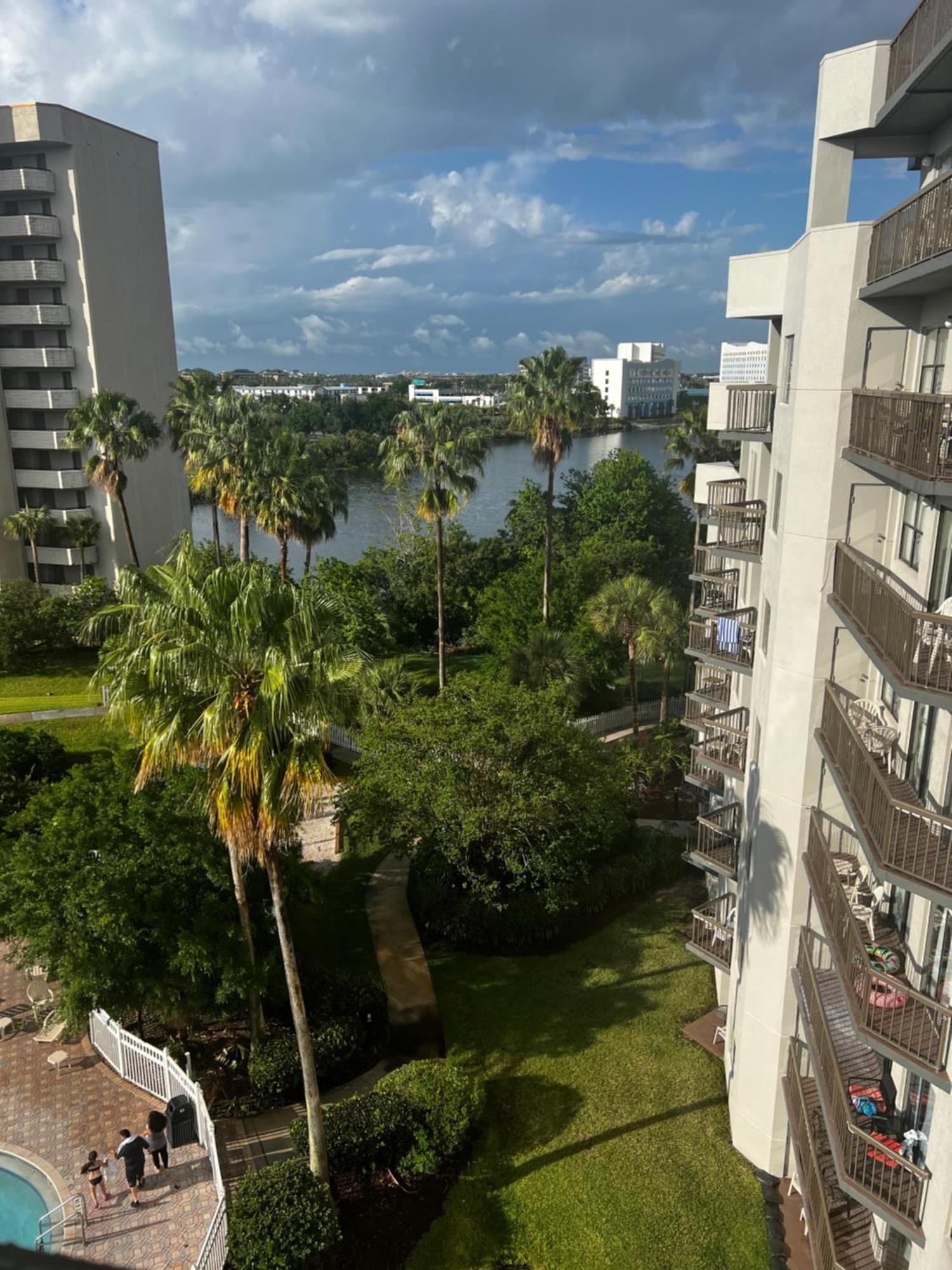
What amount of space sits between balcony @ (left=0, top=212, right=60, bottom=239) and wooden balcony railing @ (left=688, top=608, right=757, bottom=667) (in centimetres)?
3808

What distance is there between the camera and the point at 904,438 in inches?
395

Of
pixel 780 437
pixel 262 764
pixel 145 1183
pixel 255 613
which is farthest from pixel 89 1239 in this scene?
pixel 780 437

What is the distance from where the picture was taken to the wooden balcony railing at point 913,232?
30.7 ft

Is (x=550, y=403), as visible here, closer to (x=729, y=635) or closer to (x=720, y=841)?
(x=729, y=635)

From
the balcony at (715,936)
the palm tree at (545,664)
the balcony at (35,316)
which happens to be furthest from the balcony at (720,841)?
the balcony at (35,316)

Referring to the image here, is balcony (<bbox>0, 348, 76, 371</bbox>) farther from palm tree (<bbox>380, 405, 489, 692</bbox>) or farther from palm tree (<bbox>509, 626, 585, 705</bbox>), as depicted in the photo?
palm tree (<bbox>509, 626, 585, 705</bbox>)

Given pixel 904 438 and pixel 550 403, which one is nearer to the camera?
pixel 904 438

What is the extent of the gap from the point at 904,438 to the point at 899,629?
2220mm

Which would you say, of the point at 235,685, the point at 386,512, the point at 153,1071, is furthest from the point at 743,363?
the point at 386,512

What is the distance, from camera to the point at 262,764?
12039mm

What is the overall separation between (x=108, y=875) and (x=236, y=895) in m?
2.25

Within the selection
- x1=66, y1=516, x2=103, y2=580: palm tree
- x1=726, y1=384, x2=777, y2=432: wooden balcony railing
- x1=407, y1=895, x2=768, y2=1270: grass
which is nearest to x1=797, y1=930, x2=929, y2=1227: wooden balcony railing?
x1=407, y1=895, x2=768, y2=1270: grass

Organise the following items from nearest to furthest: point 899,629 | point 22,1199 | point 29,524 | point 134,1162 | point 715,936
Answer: point 899,629 → point 134,1162 → point 22,1199 → point 715,936 → point 29,524

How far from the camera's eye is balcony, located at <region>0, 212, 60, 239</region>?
4191 centimetres
